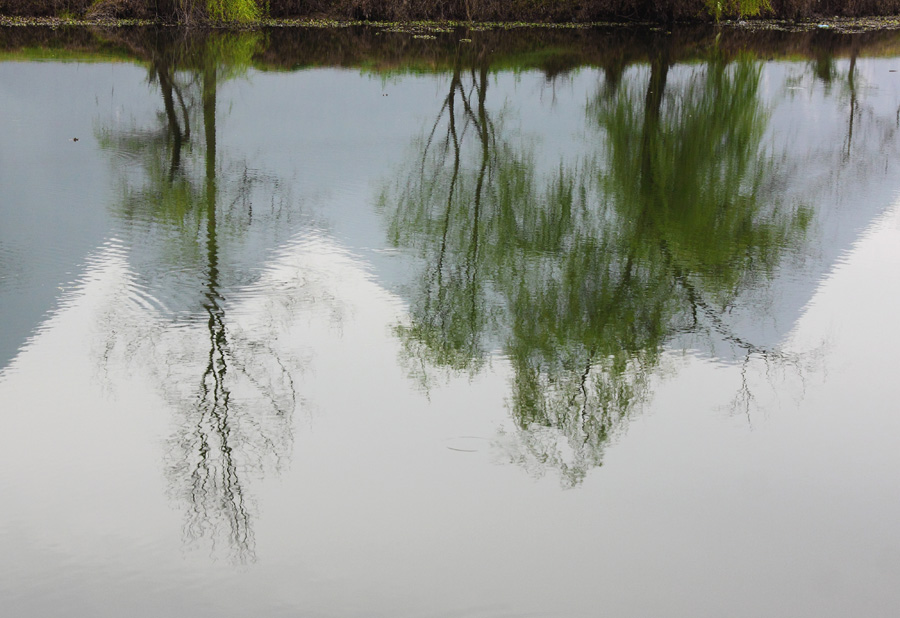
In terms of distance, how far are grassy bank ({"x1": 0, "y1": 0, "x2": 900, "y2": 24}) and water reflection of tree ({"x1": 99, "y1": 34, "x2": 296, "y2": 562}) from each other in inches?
468

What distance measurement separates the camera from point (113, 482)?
13.5 ft

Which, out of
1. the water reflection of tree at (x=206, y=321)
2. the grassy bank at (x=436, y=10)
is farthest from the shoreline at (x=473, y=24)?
the water reflection of tree at (x=206, y=321)

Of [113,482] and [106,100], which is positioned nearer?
[113,482]

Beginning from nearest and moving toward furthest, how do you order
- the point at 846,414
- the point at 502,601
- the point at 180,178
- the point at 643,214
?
1. the point at 502,601
2. the point at 846,414
3. the point at 643,214
4. the point at 180,178

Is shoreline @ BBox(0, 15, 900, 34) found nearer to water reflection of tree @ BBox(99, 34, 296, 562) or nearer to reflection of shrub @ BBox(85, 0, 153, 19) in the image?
reflection of shrub @ BBox(85, 0, 153, 19)

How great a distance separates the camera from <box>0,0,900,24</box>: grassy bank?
22.7 metres

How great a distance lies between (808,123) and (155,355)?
10.2 meters

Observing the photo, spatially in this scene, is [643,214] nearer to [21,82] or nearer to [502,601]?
[502,601]

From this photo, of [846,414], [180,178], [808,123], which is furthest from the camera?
[808,123]

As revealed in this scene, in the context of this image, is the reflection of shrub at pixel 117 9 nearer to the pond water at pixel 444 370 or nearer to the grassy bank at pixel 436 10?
the grassy bank at pixel 436 10

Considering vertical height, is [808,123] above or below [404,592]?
above

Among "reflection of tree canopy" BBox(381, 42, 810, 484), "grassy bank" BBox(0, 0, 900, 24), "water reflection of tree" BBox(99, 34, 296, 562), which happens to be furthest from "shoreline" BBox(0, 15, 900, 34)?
"reflection of tree canopy" BBox(381, 42, 810, 484)

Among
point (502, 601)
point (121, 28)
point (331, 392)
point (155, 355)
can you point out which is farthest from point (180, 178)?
point (121, 28)

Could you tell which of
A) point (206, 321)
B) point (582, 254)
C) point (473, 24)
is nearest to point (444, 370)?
point (206, 321)
